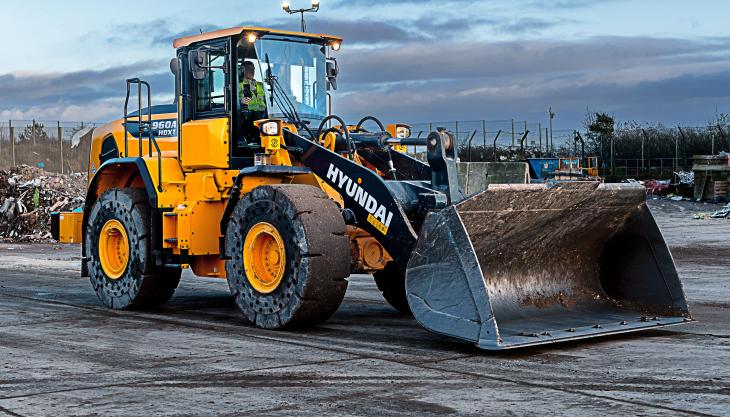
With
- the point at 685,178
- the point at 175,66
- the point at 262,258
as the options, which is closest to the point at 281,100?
the point at 175,66

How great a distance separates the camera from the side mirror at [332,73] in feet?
40.4

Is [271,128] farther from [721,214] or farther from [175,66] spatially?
[721,214]

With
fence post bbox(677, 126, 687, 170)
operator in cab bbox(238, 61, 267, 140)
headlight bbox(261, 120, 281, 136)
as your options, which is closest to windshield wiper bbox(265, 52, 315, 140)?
operator in cab bbox(238, 61, 267, 140)

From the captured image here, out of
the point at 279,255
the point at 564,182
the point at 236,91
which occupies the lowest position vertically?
the point at 279,255

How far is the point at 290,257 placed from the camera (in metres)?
9.74

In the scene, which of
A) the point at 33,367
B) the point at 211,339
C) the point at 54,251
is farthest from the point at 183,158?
the point at 54,251

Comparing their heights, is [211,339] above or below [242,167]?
below

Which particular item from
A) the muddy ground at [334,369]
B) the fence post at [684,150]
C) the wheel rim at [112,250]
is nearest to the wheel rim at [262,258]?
the muddy ground at [334,369]

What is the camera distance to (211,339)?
32.3 feet

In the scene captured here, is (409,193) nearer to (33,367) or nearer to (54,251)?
(33,367)

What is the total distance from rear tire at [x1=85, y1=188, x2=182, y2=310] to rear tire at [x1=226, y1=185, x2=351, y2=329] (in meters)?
1.78

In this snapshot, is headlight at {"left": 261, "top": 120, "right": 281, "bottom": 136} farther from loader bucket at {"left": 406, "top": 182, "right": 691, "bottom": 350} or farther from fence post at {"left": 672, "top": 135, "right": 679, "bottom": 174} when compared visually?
fence post at {"left": 672, "top": 135, "right": 679, "bottom": 174}

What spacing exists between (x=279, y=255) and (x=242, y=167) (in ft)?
5.39

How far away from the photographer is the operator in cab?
11430mm
